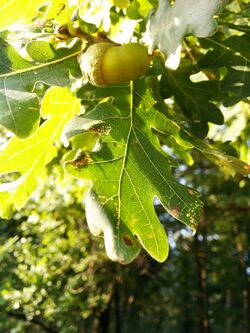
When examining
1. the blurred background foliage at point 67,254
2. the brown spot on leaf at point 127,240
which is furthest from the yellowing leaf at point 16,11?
the blurred background foliage at point 67,254

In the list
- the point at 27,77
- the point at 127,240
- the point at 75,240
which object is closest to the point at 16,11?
the point at 27,77

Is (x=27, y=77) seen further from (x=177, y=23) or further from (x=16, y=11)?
(x=177, y=23)

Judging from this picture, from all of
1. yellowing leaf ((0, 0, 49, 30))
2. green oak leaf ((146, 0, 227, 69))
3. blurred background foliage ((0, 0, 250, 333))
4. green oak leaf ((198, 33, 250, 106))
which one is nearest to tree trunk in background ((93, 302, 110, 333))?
blurred background foliage ((0, 0, 250, 333))

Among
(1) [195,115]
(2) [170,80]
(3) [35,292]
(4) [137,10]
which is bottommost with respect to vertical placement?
(3) [35,292]

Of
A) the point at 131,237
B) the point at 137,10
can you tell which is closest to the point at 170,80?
the point at 137,10

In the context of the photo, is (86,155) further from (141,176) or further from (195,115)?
(195,115)

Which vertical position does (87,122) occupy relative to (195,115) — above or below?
above

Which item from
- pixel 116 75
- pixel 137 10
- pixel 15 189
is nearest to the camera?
pixel 116 75
